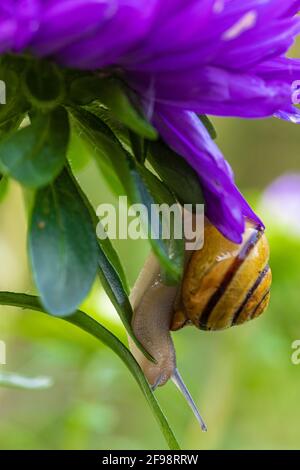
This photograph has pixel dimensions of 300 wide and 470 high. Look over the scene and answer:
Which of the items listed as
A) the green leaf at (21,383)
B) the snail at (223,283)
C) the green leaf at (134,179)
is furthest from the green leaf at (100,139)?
the green leaf at (21,383)

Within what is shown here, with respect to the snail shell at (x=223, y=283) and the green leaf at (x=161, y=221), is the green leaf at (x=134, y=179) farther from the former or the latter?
the snail shell at (x=223, y=283)

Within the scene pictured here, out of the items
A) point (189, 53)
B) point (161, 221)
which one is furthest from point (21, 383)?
point (189, 53)

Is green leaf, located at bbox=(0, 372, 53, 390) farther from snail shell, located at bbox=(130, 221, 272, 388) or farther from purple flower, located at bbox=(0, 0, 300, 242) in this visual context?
purple flower, located at bbox=(0, 0, 300, 242)

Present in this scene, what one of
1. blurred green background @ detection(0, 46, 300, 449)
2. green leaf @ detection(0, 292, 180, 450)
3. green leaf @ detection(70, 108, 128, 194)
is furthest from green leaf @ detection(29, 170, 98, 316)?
blurred green background @ detection(0, 46, 300, 449)

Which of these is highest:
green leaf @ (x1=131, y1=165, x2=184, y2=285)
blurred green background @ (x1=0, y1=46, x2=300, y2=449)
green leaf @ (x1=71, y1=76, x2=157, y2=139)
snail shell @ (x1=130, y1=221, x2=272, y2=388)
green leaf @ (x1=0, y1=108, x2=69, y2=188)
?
green leaf @ (x1=71, y1=76, x2=157, y2=139)

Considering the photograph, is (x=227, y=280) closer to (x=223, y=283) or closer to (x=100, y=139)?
(x=223, y=283)

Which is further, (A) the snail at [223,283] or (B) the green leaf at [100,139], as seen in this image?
(A) the snail at [223,283]
